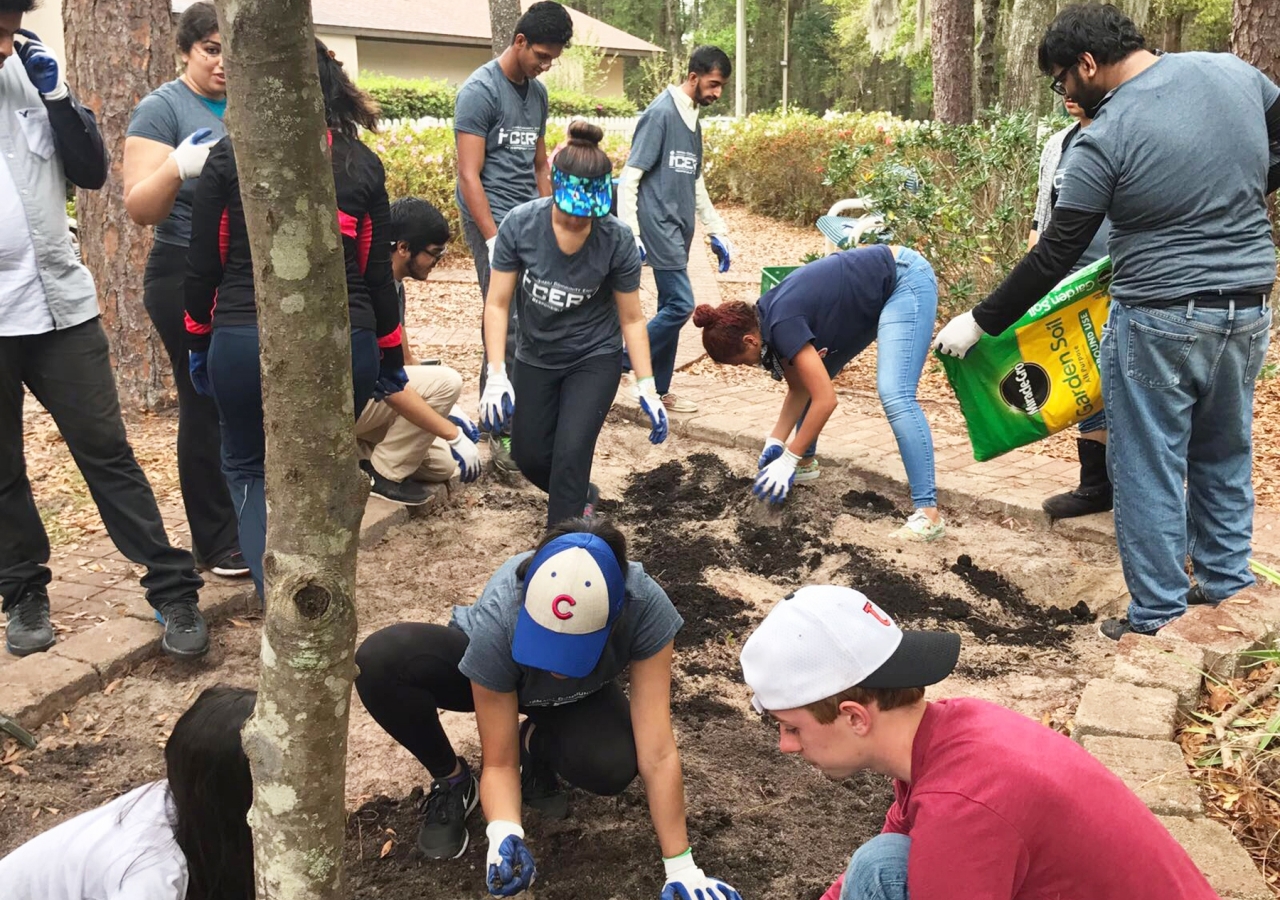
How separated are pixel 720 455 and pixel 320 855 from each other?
13.4 ft

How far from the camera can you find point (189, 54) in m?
3.51

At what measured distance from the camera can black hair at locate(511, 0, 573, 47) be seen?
4.82 m

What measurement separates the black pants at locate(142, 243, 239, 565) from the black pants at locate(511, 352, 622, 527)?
3.46 feet

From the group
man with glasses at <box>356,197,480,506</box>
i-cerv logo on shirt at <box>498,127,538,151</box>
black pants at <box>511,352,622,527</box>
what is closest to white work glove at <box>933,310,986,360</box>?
black pants at <box>511,352,622,527</box>

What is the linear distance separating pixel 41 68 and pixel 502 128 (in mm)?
2303

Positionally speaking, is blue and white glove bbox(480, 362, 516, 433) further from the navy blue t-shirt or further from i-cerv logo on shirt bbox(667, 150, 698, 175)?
i-cerv logo on shirt bbox(667, 150, 698, 175)

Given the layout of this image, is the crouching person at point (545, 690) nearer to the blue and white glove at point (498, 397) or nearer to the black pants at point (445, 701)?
the black pants at point (445, 701)

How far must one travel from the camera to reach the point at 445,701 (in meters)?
2.77

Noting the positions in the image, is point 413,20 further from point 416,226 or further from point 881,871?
point 881,871

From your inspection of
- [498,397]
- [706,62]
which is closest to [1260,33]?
[706,62]

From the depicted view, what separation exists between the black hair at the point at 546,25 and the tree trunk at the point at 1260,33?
13.0 ft

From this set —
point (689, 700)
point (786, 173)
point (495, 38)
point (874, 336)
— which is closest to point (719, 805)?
point (689, 700)

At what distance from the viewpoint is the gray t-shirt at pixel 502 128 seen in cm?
510

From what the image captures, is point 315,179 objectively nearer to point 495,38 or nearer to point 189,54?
point 189,54
